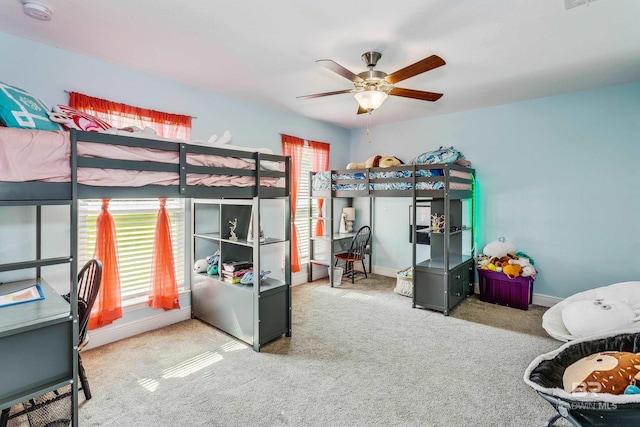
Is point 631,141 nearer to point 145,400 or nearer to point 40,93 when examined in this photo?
point 145,400

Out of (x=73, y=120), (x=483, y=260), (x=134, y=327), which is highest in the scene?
(x=73, y=120)

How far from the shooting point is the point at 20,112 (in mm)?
1666

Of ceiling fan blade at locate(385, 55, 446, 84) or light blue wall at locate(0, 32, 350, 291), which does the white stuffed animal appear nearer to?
light blue wall at locate(0, 32, 350, 291)

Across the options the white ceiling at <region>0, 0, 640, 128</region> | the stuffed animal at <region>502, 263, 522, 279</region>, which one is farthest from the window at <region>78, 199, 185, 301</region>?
the stuffed animal at <region>502, 263, 522, 279</region>

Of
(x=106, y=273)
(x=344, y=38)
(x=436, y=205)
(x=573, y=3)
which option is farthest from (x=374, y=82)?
(x=106, y=273)

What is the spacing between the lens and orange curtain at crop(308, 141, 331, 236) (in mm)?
5039

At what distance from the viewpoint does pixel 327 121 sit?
5.11 metres

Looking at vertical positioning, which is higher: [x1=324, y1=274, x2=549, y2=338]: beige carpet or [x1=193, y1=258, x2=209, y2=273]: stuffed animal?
[x1=193, y1=258, x2=209, y2=273]: stuffed animal

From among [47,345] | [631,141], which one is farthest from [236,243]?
[631,141]

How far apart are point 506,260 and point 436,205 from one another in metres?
1.09

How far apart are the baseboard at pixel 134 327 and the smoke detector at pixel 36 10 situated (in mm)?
2506

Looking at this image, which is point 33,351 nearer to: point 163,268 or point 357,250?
point 163,268

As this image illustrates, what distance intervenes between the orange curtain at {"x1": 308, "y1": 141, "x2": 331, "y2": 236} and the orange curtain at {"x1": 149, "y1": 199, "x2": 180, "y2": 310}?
2.42m

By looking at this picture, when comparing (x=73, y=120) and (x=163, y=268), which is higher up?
(x=73, y=120)
